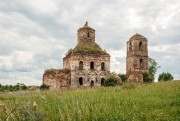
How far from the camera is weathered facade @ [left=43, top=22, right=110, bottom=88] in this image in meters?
38.7

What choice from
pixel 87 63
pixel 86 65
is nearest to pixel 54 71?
pixel 86 65

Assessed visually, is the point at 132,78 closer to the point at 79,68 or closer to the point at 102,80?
the point at 102,80

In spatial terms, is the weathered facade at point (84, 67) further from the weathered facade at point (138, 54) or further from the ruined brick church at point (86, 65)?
the weathered facade at point (138, 54)

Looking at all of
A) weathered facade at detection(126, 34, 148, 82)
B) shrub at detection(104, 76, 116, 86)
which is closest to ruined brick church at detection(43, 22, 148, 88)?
weathered facade at detection(126, 34, 148, 82)

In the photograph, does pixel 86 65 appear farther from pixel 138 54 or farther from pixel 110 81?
pixel 138 54

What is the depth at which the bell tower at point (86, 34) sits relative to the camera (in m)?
42.9

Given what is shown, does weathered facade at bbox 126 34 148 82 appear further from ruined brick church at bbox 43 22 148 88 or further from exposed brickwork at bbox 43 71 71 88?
exposed brickwork at bbox 43 71 71 88

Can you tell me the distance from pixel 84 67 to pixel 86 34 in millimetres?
5979

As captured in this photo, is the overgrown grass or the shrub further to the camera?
the overgrown grass

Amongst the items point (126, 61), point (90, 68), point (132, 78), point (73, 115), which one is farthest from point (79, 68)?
point (73, 115)

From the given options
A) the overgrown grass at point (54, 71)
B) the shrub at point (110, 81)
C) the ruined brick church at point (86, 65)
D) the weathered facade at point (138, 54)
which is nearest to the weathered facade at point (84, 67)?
the ruined brick church at point (86, 65)

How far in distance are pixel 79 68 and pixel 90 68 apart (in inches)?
70.7

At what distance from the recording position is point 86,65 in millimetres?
40156

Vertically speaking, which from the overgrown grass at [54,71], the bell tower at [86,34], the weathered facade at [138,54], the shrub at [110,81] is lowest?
the shrub at [110,81]
